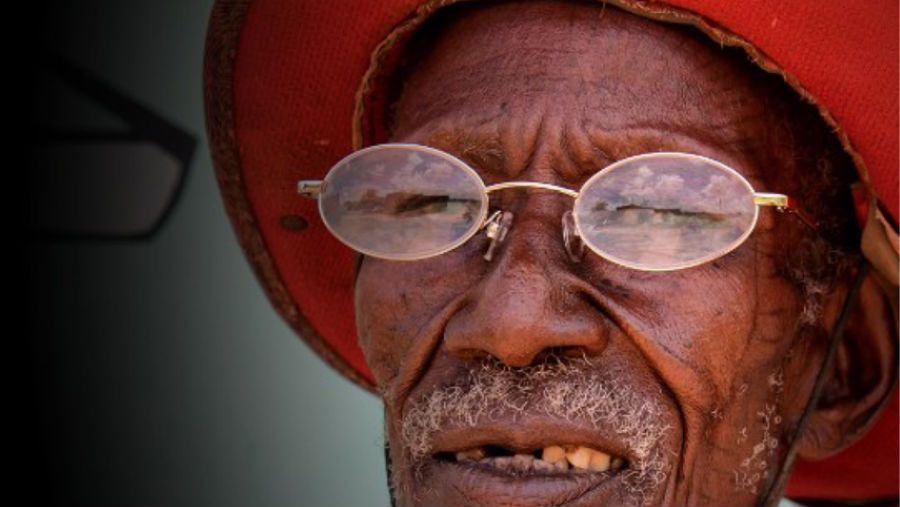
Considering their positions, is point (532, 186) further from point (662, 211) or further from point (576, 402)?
point (576, 402)

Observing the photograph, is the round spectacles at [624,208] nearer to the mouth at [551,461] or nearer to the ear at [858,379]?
the mouth at [551,461]

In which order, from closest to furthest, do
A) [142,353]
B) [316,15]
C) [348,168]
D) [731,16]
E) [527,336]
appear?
[527,336] → [731,16] → [348,168] → [316,15] → [142,353]

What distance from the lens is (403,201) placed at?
1.84 meters

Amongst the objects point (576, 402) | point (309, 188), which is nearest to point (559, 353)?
point (576, 402)

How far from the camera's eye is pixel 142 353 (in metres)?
2.89

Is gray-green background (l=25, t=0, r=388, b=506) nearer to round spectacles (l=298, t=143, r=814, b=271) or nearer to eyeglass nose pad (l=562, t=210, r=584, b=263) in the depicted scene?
round spectacles (l=298, t=143, r=814, b=271)

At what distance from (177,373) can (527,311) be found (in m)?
1.48

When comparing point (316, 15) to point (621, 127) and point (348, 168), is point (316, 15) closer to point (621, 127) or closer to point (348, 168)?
point (348, 168)

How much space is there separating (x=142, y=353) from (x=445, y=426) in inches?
55.2

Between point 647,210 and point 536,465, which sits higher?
point 647,210

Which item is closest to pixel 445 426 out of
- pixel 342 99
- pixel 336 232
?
pixel 336 232

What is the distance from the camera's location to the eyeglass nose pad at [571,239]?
1746 mm

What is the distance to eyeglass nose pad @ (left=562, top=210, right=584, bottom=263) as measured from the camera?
1746 mm

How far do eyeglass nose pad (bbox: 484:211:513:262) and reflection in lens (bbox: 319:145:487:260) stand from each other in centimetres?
2
